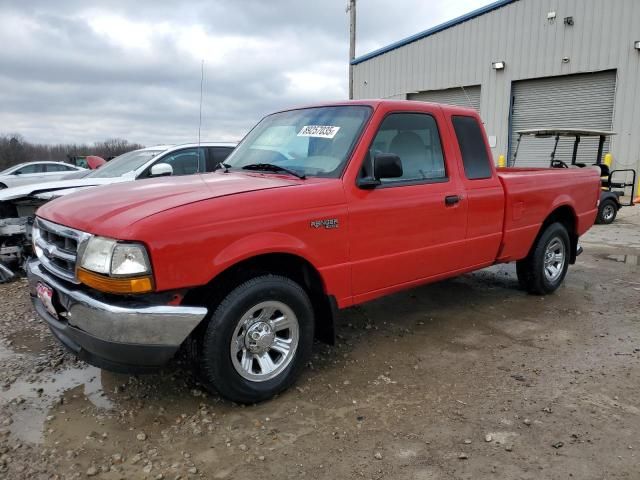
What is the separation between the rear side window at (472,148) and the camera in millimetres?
4461

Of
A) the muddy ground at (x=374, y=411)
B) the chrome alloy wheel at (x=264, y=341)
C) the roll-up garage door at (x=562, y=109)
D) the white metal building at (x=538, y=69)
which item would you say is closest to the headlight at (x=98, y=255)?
the chrome alloy wheel at (x=264, y=341)

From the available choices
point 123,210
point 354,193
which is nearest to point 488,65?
point 354,193

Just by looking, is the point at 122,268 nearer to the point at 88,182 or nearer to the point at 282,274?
the point at 282,274

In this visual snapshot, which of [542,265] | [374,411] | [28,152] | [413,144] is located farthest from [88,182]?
[28,152]

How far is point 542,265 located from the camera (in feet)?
18.0

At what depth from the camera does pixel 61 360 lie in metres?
3.93

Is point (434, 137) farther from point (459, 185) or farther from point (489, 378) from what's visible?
point (489, 378)

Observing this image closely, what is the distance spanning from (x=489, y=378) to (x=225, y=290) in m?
1.98

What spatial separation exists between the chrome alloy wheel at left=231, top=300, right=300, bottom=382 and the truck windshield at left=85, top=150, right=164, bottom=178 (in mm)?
4845

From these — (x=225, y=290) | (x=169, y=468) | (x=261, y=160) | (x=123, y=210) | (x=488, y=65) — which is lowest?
(x=169, y=468)

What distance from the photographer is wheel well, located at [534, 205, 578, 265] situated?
5.53m

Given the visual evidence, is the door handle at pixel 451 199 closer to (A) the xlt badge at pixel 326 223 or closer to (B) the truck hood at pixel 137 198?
(A) the xlt badge at pixel 326 223

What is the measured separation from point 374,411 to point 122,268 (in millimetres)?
1726

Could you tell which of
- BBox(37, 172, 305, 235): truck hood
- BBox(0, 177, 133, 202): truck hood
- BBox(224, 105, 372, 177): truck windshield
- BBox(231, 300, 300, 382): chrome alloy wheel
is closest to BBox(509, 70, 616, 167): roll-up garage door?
BBox(224, 105, 372, 177): truck windshield
